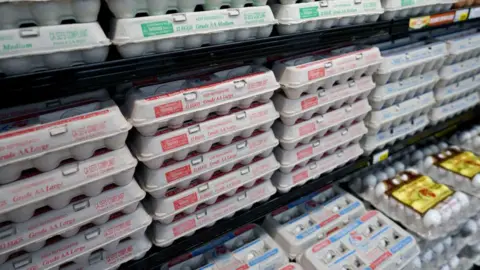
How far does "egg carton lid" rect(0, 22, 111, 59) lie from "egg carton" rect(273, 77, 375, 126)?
0.69 meters

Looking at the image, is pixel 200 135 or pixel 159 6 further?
pixel 200 135

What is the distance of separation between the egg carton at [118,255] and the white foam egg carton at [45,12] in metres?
0.74

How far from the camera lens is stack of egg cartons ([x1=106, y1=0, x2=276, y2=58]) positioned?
90cm

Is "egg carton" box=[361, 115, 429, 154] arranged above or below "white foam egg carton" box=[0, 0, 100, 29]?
below

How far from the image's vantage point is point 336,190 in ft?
6.06

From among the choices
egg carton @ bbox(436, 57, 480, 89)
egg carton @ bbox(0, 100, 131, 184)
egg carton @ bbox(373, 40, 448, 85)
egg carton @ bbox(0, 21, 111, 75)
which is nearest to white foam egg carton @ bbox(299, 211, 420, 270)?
egg carton @ bbox(373, 40, 448, 85)

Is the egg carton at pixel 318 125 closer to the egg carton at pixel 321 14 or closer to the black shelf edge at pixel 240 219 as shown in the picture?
the black shelf edge at pixel 240 219

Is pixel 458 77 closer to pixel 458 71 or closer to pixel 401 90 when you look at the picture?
pixel 458 71

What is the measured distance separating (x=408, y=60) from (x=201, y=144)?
3.65 ft

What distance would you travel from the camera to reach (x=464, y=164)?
6.14 feet

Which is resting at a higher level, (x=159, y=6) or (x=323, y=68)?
(x=159, y=6)

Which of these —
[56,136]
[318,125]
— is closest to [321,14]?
[318,125]

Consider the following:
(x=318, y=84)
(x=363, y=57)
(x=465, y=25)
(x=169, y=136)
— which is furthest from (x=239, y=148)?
(x=465, y=25)

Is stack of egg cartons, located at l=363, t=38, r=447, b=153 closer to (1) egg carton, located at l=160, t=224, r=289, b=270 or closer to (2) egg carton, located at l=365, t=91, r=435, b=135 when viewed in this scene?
(2) egg carton, located at l=365, t=91, r=435, b=135
